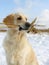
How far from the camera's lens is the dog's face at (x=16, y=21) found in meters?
4.66

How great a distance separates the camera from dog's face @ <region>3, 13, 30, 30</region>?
466cm

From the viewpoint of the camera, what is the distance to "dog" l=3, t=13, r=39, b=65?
468cm

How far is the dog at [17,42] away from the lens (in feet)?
15.4

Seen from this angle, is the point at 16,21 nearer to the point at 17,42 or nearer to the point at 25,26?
the point at 25,26

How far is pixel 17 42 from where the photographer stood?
15.8ft

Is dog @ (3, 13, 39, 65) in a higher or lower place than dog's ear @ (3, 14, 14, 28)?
lower

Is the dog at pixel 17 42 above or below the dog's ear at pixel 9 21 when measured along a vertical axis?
below

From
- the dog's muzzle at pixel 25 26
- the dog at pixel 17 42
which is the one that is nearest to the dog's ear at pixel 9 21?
the dog at pixel 17 42

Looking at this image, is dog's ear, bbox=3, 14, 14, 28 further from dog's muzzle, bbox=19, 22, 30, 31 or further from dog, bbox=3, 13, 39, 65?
dog's muzzle, bbox=19, 22, 30, 31

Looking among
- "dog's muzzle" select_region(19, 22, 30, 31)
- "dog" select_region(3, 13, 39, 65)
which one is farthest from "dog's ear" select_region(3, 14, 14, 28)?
"dog's muzzle" select_region(19, 22, 30, 31)

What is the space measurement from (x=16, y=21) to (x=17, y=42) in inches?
17.1

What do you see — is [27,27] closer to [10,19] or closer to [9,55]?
[10,19]

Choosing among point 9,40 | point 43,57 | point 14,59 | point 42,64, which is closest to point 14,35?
point 9,40

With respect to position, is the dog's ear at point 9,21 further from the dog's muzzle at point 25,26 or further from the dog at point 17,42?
the dog's muzzle at point 25,26
